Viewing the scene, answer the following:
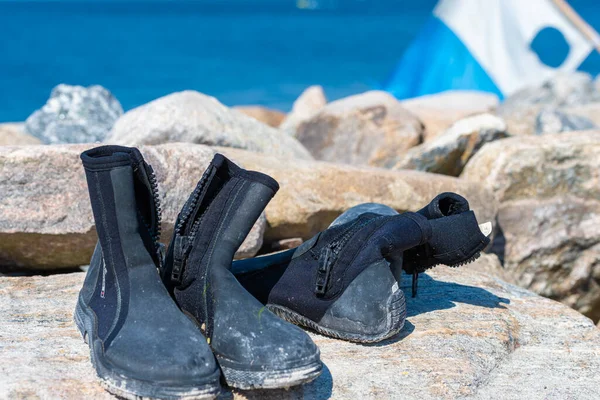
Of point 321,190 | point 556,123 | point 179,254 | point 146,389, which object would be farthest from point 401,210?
point 556,123

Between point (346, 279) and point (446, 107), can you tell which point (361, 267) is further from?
point (446, 107)

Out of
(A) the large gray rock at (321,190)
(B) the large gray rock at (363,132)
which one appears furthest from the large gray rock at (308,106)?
(A) the large gray rock at (321,190)

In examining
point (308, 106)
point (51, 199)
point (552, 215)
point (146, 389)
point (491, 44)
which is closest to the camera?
point (146, 389)

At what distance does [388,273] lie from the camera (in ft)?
8.05

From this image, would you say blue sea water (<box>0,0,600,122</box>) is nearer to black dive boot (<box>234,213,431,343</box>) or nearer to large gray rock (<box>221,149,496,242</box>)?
large gray rock (<box>221,149,496,242</box>)

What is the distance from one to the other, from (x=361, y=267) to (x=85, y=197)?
4.45ft

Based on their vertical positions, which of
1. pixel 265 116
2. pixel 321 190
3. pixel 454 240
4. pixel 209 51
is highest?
pixel 454 240

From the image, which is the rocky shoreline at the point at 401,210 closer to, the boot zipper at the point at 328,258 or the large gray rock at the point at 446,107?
the boot zipper at the point at 328,258

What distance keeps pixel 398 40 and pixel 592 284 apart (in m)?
33.5

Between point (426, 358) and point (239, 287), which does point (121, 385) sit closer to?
point (239, 287)

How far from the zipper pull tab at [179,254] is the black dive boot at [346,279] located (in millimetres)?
311

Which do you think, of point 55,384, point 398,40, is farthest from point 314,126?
point 398,40

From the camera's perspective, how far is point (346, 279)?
245 centimetres

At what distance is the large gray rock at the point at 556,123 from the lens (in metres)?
6.80
